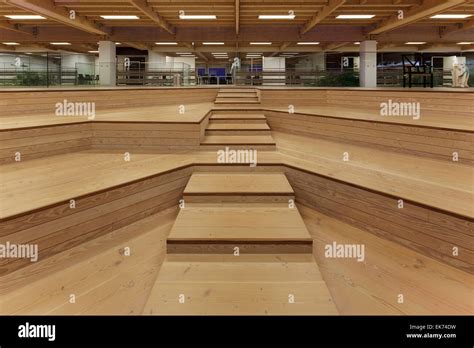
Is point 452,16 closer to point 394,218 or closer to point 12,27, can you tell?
point 394,218

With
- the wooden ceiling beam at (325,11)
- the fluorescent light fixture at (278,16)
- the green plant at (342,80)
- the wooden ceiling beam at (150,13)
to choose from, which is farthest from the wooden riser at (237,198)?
the fluorescent light fixture at (278,16)

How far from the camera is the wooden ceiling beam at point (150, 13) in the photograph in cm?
806

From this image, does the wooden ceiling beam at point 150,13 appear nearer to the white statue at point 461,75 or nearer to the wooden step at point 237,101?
the wooden step at point 237,101

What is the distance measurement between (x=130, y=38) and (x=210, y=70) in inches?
716

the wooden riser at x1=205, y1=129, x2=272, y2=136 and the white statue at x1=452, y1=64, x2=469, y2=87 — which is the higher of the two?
the white statue at x1=452, y1=64, x2=469, y2=87

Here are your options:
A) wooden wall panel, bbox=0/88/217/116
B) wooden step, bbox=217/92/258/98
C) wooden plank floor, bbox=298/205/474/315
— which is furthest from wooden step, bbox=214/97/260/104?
wooden plank floor, bbox=298/205/474/315

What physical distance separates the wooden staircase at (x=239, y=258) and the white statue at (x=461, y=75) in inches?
285

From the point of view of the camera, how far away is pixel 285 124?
14.8 feet

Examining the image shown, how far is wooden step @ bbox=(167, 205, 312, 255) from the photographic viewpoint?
5.89ft

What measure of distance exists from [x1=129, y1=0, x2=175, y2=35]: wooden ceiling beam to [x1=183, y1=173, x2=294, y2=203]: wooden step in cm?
697

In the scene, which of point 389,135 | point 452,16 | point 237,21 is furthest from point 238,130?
point 452,16

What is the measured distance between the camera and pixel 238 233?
6.12 ft

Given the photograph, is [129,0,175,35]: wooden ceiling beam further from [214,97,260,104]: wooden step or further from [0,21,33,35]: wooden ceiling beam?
[0,21,33,35]: wooden ceiling beam

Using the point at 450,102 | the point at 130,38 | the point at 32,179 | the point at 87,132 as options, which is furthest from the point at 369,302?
the point at 130,38
